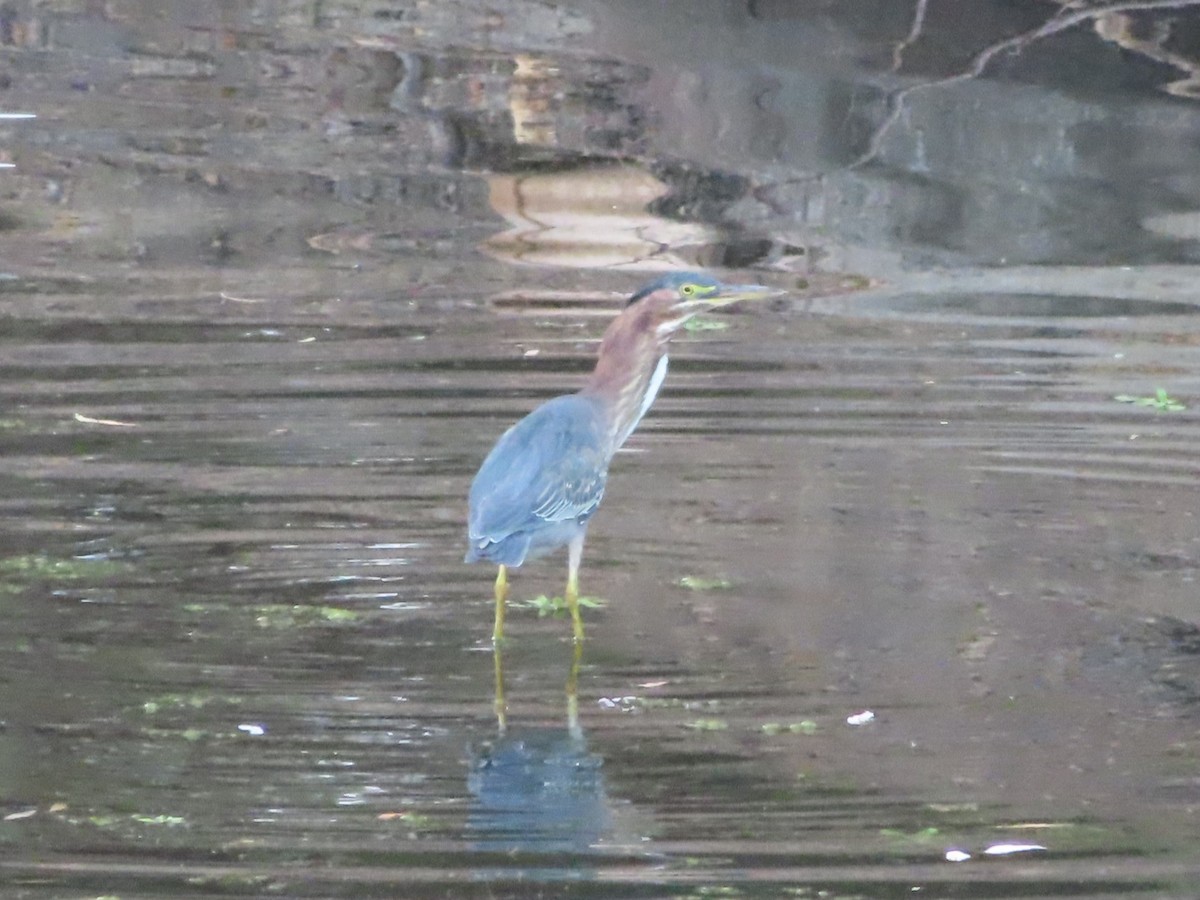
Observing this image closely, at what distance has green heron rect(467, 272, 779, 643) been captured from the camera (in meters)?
8.15

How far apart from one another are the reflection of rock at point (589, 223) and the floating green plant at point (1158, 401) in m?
3.98

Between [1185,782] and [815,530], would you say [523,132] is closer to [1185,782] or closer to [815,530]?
[815,530]

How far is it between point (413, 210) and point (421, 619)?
8471mm

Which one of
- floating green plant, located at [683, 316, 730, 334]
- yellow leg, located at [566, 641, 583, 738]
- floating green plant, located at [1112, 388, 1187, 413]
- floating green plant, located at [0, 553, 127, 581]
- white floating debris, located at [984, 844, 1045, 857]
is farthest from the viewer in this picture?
floating green plant, located at [683, 316, 730, 334]

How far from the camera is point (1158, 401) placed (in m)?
12.1

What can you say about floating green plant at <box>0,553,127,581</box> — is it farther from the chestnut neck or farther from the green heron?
the chestnut neck

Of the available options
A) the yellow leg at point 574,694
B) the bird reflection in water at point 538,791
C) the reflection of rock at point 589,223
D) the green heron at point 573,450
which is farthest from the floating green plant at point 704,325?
the bird reflection in water at point 538,791

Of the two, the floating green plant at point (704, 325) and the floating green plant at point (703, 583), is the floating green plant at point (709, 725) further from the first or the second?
the floating green plant at point (704, 325)

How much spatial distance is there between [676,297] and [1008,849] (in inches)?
126

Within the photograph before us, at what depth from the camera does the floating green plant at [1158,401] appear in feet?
39.2

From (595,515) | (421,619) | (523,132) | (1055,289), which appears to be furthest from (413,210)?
(421,619)

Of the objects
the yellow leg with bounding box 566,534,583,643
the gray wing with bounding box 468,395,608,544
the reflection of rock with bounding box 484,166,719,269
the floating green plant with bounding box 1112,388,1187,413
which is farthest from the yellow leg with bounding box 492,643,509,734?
the reflection of rock with bounding box 484,166,719,269

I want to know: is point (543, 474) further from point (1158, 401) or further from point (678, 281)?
point (1158, 401)

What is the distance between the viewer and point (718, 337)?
13750 millimetres
